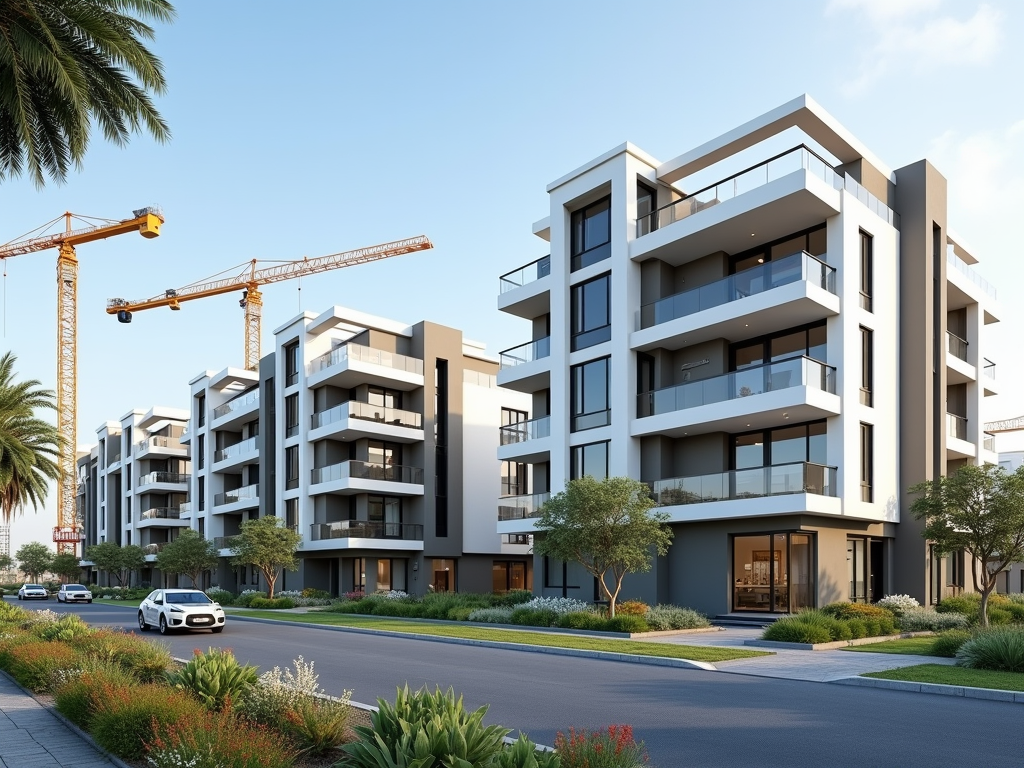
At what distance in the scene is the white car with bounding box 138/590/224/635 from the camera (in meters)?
25.9

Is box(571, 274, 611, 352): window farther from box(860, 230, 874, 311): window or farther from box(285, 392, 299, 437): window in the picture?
box(285, 392, 299, 437): window

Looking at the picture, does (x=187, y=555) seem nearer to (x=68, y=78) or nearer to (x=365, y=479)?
(x=365, y=479)

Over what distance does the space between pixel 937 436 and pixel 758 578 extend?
29.4ft

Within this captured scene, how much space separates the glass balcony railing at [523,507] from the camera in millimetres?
34750

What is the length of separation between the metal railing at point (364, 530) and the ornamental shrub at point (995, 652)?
3325 centimetres

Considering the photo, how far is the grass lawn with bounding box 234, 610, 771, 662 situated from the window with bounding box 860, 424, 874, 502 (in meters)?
11.1

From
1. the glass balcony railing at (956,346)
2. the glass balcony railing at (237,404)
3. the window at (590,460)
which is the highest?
the glass balcony railing at (956,346)

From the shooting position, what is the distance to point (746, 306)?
27953mm

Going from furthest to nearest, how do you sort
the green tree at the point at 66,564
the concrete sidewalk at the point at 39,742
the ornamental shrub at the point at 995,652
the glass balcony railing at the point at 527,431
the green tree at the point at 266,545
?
the green tree at the point at 66,564
the green tree at the point at 266,545
the glass balcony railing at the point at 527,431
the ornamental shrub at the point at 995,652
the concrete sidewalk at the point at 39,742

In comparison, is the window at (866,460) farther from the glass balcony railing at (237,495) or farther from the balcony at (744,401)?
the glass balcony railing at (237,495)

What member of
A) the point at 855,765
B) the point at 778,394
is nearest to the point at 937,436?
the point at 778,394

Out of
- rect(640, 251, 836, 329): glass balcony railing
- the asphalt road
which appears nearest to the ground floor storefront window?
rect(640, 251, 836, 329): glass balcony railing

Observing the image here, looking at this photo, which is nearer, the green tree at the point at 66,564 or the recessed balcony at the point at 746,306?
the recessed balcony at the point at 746,306

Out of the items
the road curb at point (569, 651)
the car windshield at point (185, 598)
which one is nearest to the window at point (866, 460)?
the road curb at point (569, 651)
